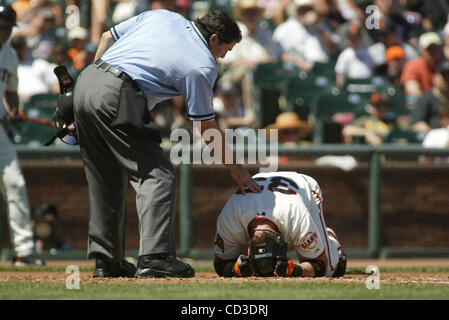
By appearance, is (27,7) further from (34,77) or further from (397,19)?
(397,19)

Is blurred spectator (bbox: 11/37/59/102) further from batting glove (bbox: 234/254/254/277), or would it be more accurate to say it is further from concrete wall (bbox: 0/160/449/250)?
batting glove (bbox: 234/254/254/277)

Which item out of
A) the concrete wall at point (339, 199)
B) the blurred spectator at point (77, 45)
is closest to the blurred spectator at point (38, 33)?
the blurred spectator at point (77, 45)

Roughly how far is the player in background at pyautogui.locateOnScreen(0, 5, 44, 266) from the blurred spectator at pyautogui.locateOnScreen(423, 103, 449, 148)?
16.3 ft

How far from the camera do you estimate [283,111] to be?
11.9 metres

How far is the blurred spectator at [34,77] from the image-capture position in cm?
1158

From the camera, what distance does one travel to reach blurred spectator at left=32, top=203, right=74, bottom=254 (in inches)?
385

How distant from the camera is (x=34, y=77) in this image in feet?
38.5

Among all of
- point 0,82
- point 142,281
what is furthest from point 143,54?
point 0,82

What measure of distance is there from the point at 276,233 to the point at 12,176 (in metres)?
3.51

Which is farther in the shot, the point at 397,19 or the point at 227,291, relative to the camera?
the point at 397,19

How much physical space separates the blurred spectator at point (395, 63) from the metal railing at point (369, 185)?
323 cm

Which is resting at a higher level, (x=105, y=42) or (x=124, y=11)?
(x=124, y=11)

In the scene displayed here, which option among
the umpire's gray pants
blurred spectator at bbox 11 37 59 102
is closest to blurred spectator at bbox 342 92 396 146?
blurred spectator at bbox 11 37 59 102

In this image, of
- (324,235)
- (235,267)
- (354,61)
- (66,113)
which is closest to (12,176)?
(66,113)
